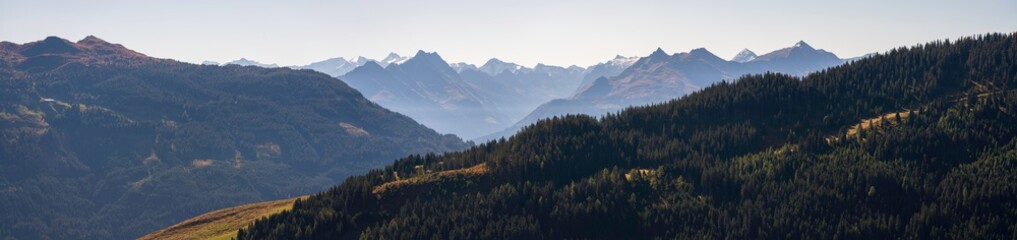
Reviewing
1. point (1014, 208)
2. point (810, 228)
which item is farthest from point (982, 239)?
point (810, 228)

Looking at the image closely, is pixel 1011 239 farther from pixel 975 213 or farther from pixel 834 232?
pixel 834 232

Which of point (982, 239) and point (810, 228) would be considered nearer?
point (982, 239)

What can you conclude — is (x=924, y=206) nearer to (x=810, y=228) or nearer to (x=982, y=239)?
(x=982, y=239)

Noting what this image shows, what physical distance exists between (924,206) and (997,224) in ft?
53.2

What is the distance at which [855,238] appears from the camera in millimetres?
193125

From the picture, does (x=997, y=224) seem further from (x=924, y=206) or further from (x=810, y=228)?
(x=810, y=228)

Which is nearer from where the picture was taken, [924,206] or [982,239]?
[982,239]

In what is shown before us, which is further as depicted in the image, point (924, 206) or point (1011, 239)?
point (924, 206)

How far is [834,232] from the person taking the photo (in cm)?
19788

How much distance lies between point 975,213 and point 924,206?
12460 millimetres

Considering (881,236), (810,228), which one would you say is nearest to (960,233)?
(881,236)

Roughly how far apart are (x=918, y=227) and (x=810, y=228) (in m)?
24.9

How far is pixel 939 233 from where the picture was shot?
625 feet

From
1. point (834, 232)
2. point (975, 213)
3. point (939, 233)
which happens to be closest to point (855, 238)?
point (834, 232)
